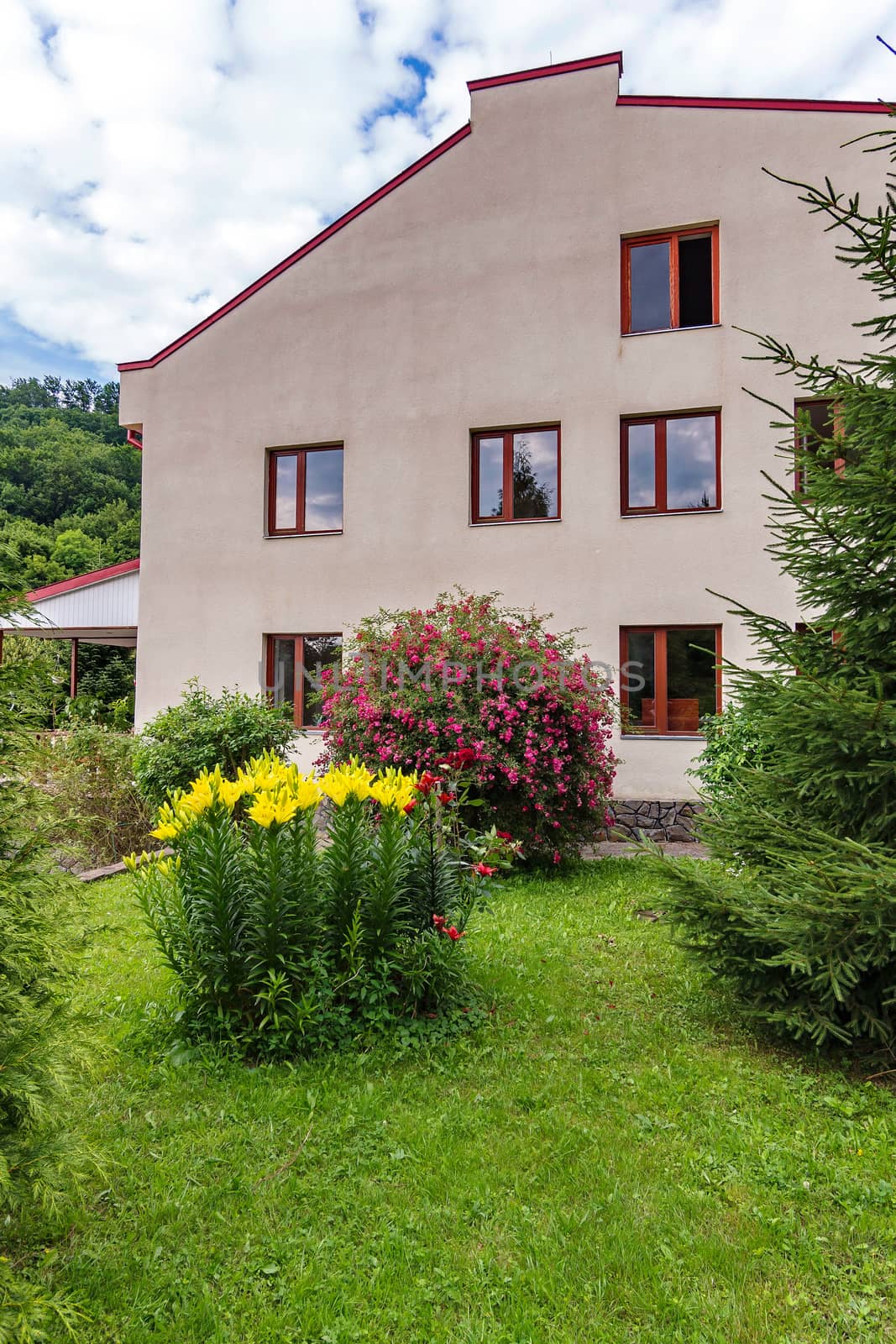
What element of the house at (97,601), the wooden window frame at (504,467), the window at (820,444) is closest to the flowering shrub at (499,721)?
the wooden window frame at (504,467)

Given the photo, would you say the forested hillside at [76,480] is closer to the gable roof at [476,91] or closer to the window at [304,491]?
the gable roof at [476,91]

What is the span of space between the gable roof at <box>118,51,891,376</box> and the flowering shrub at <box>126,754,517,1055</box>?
10.3 metres

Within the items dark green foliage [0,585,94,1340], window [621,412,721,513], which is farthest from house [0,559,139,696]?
dark green foliage [0,585,94,1340]

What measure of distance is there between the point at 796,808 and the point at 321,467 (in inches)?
402

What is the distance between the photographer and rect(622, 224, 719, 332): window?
1045 cm

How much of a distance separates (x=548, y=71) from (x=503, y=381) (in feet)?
14.8

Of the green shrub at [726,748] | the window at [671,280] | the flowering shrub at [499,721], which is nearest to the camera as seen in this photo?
the flowering shrub at [499,721]

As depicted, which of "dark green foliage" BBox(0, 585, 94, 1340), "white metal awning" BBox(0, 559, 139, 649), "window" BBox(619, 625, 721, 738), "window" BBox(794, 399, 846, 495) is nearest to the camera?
"dark green foliage" BBox(0, 585, 94, 1340)

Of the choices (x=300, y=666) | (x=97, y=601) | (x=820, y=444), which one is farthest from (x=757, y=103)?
(x=97, y=601)

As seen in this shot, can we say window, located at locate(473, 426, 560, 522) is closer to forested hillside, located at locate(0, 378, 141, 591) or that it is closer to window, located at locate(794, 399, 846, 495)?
window, located at locate(794, 399, 846, 495)

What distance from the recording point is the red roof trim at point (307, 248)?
11.3 meters

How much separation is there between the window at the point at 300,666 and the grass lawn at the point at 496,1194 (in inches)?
315

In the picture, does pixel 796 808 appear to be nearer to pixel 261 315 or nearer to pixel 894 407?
pixel 894 407

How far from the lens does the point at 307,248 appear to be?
11992mm
